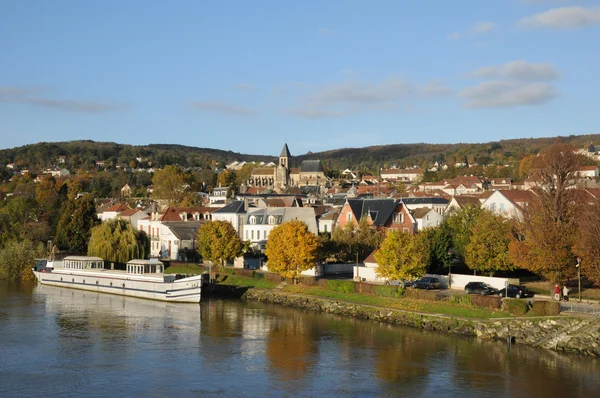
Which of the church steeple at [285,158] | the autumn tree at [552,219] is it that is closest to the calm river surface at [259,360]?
the autumn tree at [552,219]

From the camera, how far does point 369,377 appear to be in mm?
27516

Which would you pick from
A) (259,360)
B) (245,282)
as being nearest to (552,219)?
(259,360)

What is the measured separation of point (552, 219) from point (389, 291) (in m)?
10.3

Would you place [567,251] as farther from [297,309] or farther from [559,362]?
[297,309]

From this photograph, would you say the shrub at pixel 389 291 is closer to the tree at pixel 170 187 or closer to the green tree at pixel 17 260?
the green tree at pixel 17 260

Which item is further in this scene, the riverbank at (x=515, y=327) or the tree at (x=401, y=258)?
the tree at (x=401, y=258)

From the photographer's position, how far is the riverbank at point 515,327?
31.6 meters

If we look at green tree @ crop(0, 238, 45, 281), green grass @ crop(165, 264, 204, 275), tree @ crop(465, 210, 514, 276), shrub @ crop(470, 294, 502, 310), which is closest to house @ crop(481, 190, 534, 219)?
tree @ crop(465, 210, 514, 276)

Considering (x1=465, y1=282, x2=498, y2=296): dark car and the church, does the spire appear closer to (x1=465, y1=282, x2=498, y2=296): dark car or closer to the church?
the church

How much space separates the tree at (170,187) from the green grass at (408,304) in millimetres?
66064

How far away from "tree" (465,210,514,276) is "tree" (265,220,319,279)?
10.6 m

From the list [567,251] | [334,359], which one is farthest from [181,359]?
[567,251]

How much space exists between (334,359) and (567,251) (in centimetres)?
1550

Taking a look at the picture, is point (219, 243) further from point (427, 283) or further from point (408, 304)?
point (408, 304)
